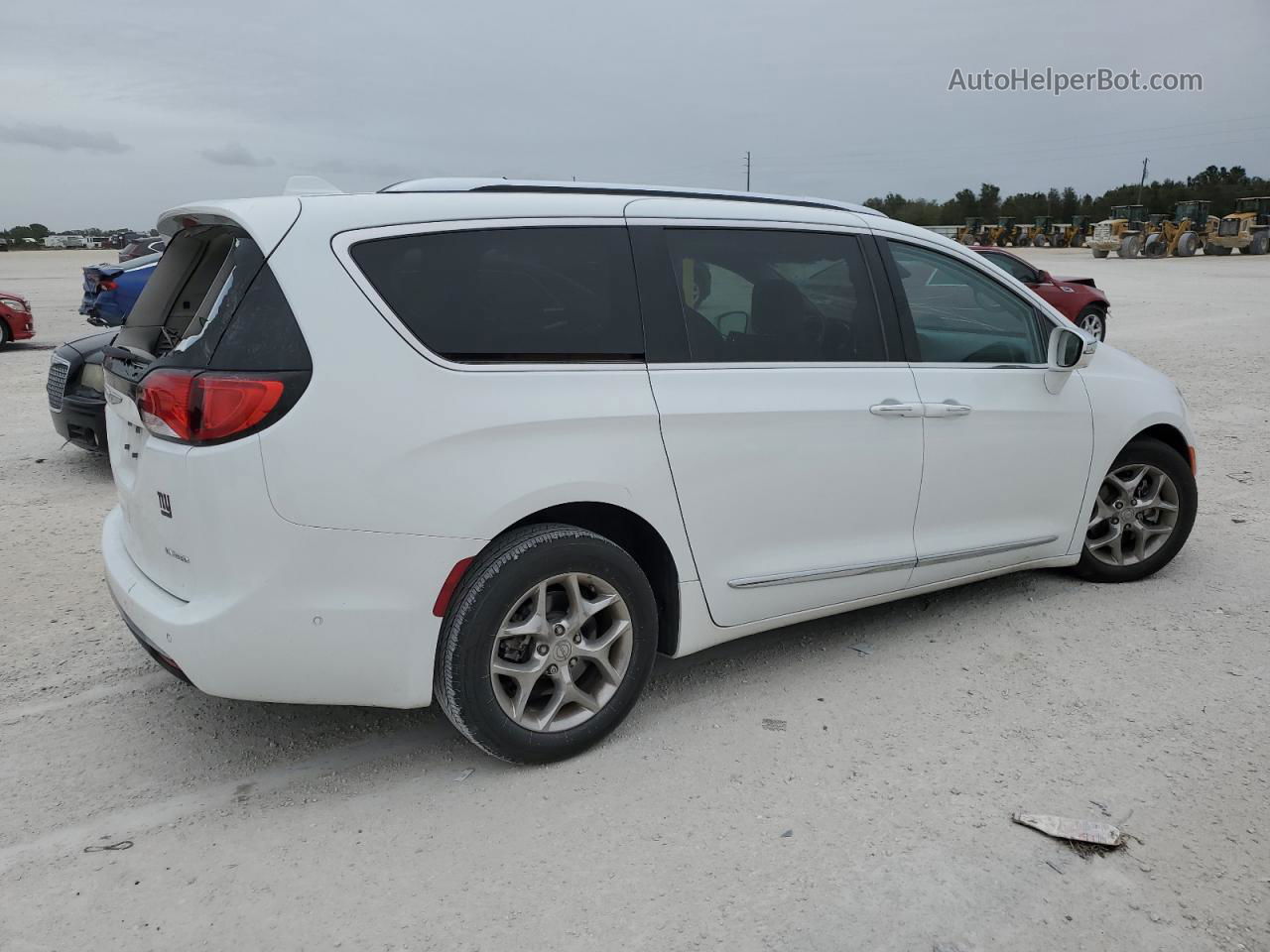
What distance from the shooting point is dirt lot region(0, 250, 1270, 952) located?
260 cm

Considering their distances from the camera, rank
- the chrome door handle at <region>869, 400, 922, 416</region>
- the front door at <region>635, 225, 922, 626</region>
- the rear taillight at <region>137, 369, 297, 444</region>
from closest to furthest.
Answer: the rear taillight at <region>137, 369, 297, 444</region>
the front door at <region>635, 225, 922, 626</region>
the chrome door handle at <region>869, 400, 922, 416</region>

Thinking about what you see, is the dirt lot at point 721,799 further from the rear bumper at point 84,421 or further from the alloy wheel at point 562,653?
the rear bumper at point 84,421

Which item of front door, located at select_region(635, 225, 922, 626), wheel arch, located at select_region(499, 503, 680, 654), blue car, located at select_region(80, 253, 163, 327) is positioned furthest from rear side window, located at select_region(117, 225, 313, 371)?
blue car, located at select_region(80, 253, 163, 327)

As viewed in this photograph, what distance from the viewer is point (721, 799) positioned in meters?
3.14

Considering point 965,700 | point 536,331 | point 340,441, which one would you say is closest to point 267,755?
point 340,441

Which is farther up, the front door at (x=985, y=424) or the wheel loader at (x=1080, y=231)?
the wheel loader at (x=1080, y=231)

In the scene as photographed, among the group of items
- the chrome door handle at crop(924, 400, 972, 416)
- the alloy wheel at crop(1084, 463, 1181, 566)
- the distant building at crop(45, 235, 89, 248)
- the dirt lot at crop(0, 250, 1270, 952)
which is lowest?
the dirt lot at crop(0, 250, 1270, 952)

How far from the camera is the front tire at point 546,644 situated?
3068 millimetres

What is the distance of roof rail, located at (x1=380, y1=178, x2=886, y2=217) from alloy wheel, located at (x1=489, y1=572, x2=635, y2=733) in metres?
1.36

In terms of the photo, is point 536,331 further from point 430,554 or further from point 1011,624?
point 1011,624

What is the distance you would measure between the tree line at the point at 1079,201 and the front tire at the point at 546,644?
61.3 m

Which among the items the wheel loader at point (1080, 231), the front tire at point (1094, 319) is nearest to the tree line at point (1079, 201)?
the wheel loader at point (1080, 231)

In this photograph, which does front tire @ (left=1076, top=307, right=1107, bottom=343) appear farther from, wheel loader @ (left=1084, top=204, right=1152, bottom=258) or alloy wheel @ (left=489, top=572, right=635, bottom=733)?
wheel loader @ (left=1084, top=204, right=1152, bottom=258)

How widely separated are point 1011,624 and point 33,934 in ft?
12.5
